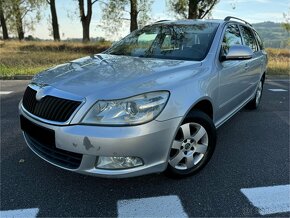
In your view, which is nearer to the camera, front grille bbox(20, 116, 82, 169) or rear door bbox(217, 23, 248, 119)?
front grille bbox(20, 116, 82, 169)

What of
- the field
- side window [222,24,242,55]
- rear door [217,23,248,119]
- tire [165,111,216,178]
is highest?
side window [222,24,242,55]

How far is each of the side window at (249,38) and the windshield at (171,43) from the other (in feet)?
3.22

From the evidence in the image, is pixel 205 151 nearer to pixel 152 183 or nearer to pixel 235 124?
pixel 152 183

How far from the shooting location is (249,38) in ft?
16.4

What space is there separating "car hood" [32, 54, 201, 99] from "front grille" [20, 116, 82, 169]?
40cm

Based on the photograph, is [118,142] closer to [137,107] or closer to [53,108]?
[137,107]

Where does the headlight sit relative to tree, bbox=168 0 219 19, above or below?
below

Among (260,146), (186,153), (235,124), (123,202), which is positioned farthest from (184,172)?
(235,124)

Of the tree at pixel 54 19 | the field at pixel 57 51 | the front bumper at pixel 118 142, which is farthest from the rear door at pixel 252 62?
the tree at pixel 54 19

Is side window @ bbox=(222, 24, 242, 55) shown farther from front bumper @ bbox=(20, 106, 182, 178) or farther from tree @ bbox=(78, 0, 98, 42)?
tree @ bbox=(78, 0, 98, 42)

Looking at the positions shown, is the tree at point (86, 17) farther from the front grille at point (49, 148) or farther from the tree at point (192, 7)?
the front grille at point (49, 148)

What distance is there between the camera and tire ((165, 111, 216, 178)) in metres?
2.94

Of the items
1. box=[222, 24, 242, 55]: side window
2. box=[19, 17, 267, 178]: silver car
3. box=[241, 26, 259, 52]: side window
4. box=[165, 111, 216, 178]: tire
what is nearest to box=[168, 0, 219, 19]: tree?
box=[241, 26, 259, 52]: side window

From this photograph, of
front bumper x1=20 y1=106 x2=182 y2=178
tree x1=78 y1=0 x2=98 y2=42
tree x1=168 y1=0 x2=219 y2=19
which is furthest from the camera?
tree x1=78 y1=0 x2=98 y2=42
